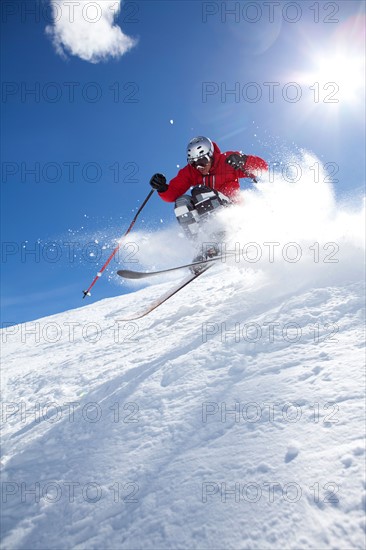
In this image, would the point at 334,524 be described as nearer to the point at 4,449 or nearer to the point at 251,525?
the point at 251,525

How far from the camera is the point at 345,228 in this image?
6.48 metres

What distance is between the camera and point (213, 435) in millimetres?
2855

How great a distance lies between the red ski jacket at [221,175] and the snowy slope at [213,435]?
2398mm

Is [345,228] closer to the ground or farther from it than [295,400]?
farther from it

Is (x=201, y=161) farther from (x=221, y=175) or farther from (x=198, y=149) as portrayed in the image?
(x=221, y=175)

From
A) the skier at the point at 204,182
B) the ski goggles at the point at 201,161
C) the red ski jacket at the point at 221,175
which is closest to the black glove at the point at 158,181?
the skier at the point at 204,182

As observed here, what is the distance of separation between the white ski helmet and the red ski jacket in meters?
0.31

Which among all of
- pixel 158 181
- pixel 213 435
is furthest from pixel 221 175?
pixel 213 435

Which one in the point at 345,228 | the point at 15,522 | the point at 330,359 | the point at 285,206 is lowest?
the point at 15,522

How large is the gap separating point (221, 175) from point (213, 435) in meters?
5.58

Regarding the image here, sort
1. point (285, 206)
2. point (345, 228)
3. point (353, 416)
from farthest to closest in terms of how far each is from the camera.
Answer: point (285, 206) < point (345, 228) < point (353, 416)

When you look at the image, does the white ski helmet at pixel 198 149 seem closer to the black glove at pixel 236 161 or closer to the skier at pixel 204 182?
the skier at pixel 204 182

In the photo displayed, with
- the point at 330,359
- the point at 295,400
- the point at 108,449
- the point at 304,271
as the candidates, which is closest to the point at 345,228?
the point at 304,271

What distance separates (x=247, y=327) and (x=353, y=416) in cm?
227
